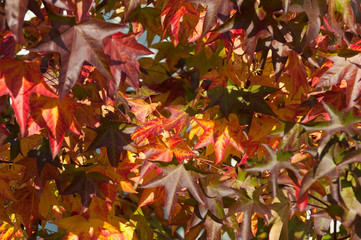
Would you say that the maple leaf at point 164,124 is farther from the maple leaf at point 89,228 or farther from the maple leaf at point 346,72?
the maple leaf at point 346,72

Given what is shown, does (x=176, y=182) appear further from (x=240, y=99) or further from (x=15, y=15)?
(x=15, y=15)

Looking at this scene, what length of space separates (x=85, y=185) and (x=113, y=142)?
160 millimetres

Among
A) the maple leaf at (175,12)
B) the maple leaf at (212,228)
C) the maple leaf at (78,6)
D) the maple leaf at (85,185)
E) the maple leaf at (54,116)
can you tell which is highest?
the maple leaf at (78,6)

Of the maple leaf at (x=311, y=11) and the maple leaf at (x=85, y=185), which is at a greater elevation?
the maple leaf at (x=311, y=11)

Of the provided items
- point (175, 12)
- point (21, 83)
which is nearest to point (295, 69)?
point (175, 12)

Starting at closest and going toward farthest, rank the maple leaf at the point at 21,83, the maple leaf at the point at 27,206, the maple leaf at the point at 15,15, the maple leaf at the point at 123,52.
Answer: the maple leaf at the point at 15,15 → the maple leaf at the point at 21,83 → the maple leaf at the point at 123,52 → the maple leaf at the point at 27,206

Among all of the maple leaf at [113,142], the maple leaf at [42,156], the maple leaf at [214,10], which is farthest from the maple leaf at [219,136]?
the maple leaf at [42,156]

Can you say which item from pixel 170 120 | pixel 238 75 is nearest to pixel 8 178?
pixel 170 120

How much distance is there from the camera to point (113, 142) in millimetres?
1347

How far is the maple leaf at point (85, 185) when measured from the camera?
135 centimetres

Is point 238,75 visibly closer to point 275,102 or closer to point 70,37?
point 275,102

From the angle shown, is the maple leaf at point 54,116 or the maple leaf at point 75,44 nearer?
the maple leaf at point 75,44

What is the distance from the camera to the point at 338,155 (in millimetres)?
1139

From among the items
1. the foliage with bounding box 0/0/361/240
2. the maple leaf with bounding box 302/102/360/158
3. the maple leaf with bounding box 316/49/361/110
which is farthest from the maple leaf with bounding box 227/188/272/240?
the maple leaf with bounding box 316/49/361/110
